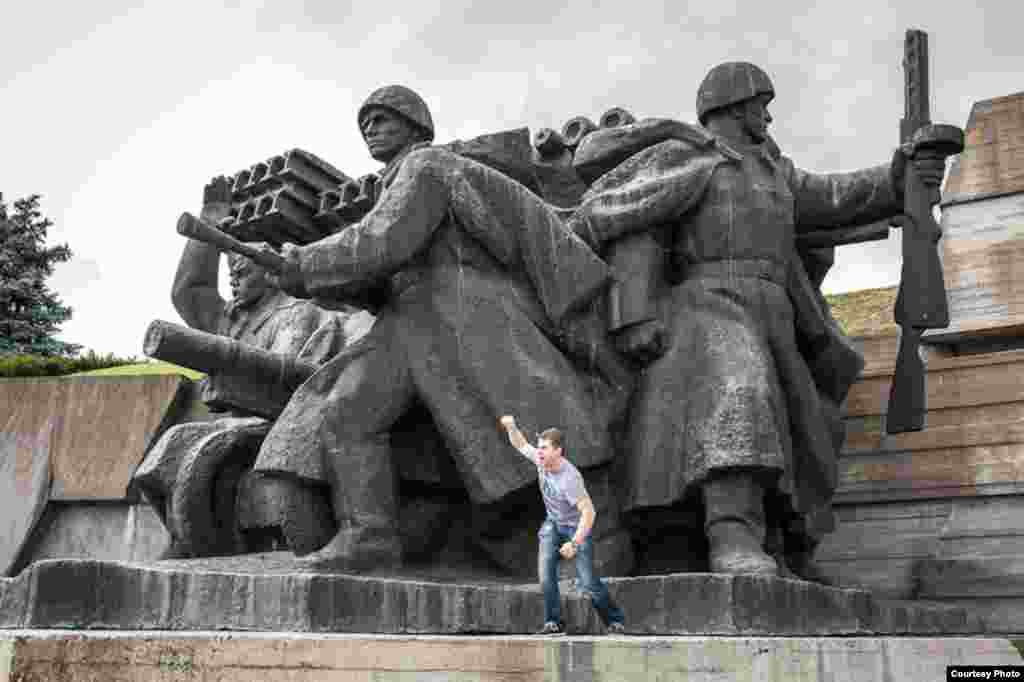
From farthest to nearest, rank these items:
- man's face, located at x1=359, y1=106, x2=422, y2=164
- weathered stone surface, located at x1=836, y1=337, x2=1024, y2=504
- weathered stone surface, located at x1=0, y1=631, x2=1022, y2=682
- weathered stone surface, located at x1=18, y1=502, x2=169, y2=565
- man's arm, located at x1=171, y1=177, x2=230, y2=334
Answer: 1. weathered stone surface, located at x1=18, y1=502, x2=169, y2=565
2. man's arm, located at x1=171, y1=177, x2=230, y2=334
3. weathered stone surface, located at x1=836, y1=337, x2=1024, y2=504
4. man's face, located at x1=359, y1=106, x2=422, y2=164
5. weathered stone surface, located at x1=0, y1=631, x2=1022, y2=682

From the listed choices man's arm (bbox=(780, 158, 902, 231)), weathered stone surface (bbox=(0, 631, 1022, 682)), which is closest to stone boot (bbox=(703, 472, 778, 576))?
weathered stone surface (bbox=(0, 631, 1022, 682))

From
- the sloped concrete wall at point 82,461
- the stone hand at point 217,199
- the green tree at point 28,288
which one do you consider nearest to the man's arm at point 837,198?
the stone hand at point 217,199

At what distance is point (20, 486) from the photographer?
9.31 metres

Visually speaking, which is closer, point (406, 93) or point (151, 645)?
point (151, 645)

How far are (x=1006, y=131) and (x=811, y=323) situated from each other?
3.20 meters

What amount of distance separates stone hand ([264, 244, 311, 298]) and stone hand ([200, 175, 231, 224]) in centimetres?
266

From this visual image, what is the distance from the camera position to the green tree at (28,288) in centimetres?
2242

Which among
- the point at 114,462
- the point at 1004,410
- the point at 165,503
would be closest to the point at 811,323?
the point at 1004,410

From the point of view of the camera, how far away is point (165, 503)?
24.0 ft

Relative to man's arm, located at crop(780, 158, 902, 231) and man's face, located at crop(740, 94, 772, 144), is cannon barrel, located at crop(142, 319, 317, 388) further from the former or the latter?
man's arm, located at crop(780, 158, 902, 231)

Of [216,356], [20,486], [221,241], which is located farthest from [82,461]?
[221,241]

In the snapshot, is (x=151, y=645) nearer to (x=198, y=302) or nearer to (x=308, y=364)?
(x=308, y=364)

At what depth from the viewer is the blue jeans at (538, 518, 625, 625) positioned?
15.7 feet

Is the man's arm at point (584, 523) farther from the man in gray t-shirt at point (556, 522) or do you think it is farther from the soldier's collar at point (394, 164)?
the soldier's collar at point (394, 164)
